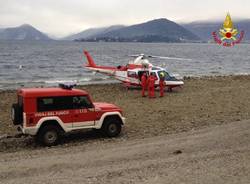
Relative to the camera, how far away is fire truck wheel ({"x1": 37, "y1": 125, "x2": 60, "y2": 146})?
11758 millimetres

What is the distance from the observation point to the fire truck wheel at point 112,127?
12.9 meters

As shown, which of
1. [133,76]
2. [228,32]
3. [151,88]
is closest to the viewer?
[228,32]

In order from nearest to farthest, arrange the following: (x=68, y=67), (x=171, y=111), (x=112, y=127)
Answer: (x=112, y=127)
(x=171, y=111)
(x=68, y=67)

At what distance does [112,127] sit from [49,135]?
223 centimetres

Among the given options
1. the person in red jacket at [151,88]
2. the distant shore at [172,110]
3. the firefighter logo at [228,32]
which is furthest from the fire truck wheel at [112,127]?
the person in red jacket at [151,88]

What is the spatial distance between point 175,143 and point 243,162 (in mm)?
2548

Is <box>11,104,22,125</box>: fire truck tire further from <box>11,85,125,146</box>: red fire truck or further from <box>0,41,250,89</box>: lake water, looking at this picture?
<box>0,41,250,89</box>: lake water

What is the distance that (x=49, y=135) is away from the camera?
1187cm

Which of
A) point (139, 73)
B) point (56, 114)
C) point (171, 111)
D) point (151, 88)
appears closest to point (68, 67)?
point (139, 73)

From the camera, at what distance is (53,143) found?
39.3ft

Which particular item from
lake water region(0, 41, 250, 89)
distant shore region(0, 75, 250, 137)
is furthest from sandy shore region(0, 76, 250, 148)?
lake water region(0, 41, 250, 89)

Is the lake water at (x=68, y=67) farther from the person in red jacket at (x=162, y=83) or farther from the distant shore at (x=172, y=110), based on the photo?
the distant shore at (x=172, y=110)

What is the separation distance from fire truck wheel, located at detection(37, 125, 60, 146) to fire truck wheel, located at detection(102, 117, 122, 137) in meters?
1.71

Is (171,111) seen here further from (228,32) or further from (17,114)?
(228,32)
